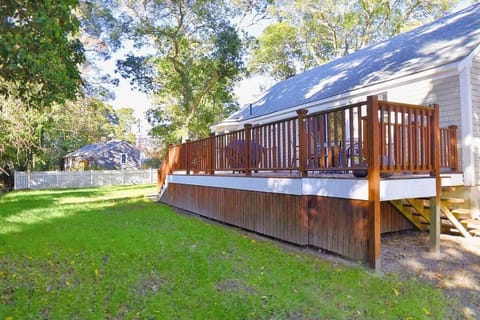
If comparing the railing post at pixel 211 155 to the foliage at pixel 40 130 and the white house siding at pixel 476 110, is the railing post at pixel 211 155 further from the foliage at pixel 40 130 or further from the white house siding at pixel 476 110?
the foliage at pixel 40 130

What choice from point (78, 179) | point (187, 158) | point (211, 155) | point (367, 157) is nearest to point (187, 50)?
point (187, 158)

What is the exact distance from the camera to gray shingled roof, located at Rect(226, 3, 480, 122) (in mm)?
7188

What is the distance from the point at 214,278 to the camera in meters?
4.25

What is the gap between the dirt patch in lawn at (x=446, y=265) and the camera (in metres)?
3.80

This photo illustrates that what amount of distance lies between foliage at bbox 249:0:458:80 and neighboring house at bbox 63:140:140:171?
14.4m

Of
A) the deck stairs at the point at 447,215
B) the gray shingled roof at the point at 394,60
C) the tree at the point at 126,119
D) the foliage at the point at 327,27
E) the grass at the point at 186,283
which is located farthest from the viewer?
the tree at the point at 126,119

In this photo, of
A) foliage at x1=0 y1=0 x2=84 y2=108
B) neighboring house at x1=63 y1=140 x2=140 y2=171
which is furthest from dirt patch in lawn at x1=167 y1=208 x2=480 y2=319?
neighboring house at x1=63 y1=140 x2=140 y2=171

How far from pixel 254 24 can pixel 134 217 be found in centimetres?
1484

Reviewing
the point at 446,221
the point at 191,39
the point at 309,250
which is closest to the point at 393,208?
the point at 446,221

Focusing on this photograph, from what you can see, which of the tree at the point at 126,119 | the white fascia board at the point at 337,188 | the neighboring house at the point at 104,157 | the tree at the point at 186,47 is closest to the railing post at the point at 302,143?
the white fascia board at the point at 337,188

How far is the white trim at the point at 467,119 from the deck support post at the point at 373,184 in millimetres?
3182

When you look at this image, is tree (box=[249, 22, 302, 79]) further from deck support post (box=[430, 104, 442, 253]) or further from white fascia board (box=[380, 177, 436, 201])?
white fascia board (box=[380, 177, 436, 201])

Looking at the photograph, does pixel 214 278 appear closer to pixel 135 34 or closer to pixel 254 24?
pixel 135 34

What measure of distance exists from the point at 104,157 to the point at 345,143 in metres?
29.2
